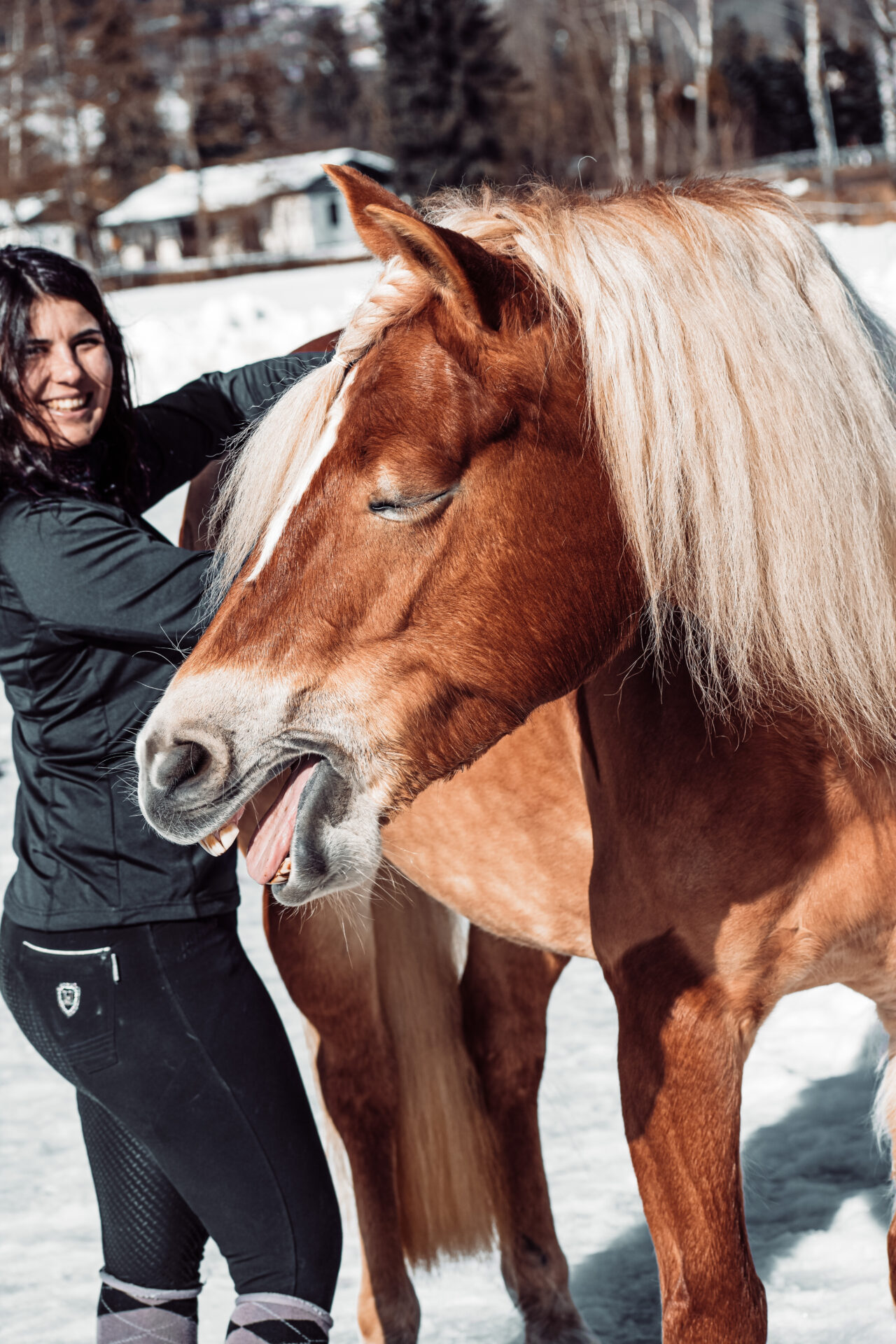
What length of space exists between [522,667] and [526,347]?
0.34m

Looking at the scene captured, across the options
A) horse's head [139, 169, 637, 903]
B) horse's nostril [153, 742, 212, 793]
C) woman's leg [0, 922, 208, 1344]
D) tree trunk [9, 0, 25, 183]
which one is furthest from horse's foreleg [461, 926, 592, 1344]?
tree trunk [9, 0, 25, 183]

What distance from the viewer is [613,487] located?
141 cm

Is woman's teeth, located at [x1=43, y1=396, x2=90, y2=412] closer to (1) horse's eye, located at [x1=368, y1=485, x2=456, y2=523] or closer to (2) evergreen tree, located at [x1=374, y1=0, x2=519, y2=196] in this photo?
(1) horse's eye, located at [x1=368, y1=485, x2=456, y2=523]

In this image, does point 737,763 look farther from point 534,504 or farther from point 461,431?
point 461,431

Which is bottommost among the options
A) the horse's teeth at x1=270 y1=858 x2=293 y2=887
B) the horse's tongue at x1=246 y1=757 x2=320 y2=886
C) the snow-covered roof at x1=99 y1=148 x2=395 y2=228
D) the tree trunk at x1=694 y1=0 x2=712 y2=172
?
the horse's teeth at x1=270 y1=858 x2=293 y2=887

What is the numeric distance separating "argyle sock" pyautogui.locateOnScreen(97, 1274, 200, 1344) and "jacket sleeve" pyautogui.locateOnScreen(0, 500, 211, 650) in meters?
0.97

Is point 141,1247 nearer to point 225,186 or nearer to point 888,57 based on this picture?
point 888,57

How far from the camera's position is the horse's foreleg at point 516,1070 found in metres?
2.73

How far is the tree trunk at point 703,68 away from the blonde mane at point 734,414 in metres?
27.3

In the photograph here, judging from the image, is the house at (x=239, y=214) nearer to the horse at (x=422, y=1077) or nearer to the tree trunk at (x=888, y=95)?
the tree trunk at (x=888, y=95)

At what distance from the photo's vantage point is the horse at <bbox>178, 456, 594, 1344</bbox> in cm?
263

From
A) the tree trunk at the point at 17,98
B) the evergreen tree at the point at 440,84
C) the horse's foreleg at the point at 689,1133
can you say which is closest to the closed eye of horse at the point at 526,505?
the horse's foreleg at the point at 689,1133

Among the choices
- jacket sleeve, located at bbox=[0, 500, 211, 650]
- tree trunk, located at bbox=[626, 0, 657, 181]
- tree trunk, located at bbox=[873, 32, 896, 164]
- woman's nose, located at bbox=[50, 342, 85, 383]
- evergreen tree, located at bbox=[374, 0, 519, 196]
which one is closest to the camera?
jacket sleeve, located at bbox=[0, 500, 211, 650]

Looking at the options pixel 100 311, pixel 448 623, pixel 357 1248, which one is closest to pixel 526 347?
pixel 448 623
